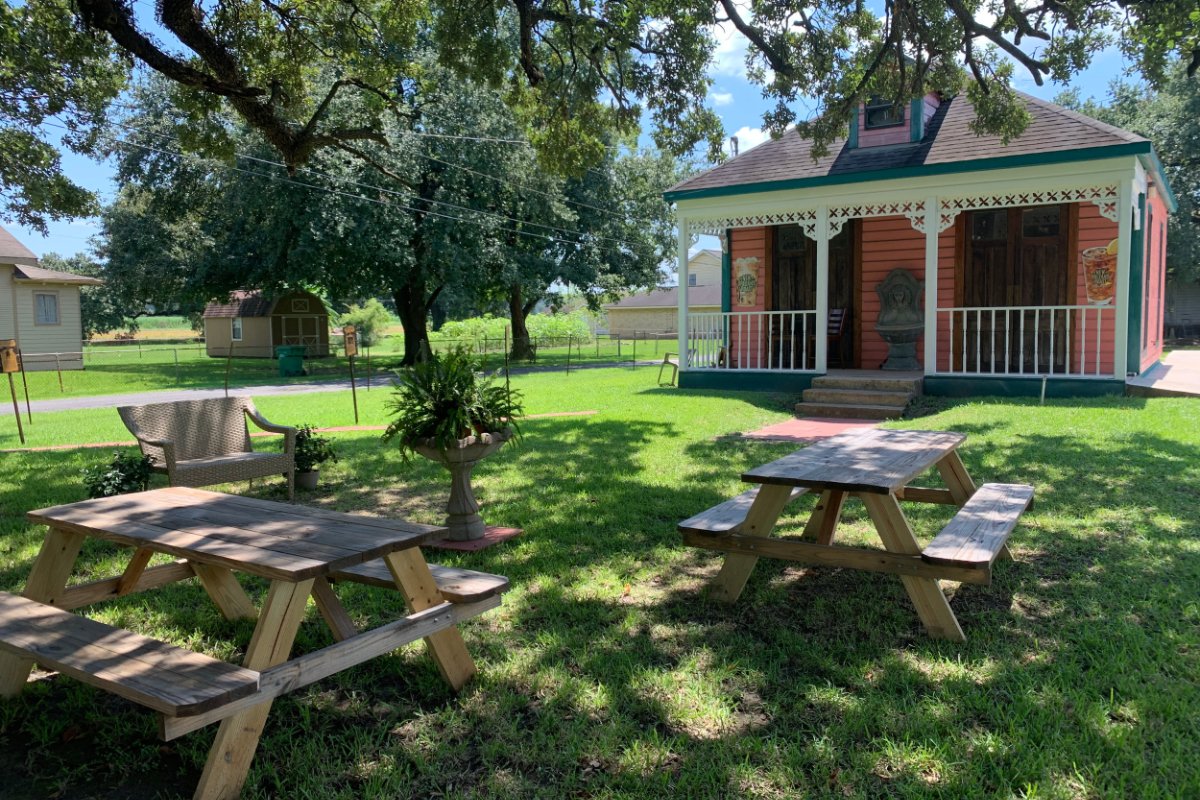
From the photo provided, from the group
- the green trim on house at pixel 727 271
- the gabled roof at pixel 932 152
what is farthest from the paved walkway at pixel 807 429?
the green trim on house at pixel 727 271

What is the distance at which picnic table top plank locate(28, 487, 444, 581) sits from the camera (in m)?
2.77

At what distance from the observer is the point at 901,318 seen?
13.0 meters

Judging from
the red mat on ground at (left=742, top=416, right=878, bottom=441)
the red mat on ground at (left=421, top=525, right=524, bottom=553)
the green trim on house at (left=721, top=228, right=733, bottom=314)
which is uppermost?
the green trim on house at (left=721, top=228, right=733, bottom=314)

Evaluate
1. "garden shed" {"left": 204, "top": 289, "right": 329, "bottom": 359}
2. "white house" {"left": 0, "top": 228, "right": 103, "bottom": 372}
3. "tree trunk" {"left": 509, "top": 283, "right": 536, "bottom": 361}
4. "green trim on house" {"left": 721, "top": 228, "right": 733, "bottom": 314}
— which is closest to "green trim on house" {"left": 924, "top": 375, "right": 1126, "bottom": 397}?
"green trim on house" {"left": 721, "top": 228, "right": 733, "bottom": 314}

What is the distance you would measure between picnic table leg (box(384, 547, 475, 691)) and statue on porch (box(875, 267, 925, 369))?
1091 centimetres

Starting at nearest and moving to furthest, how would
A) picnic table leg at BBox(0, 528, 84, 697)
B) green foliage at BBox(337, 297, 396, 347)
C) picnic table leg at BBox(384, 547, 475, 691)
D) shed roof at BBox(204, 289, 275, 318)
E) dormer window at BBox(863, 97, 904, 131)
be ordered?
picnic table leg at BBox(384, 547, 475, 691) → picnic table leg at BBox(0, 528, 84, 697) → dormer window at BBox(863, 97, 904, 131) → shed roof at BBox(204, 289, 275, 318) → green foliage at BBox(337, 297, 396, 347)

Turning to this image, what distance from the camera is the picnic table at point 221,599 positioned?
247 cm

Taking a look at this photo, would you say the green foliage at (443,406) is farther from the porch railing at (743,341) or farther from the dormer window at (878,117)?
the dormer window at (878,117)

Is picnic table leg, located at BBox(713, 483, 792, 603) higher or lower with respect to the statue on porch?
lower

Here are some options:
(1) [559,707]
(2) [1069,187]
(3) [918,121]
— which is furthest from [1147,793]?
(3) [918,121]

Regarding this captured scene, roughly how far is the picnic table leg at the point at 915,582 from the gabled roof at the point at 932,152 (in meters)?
9.36

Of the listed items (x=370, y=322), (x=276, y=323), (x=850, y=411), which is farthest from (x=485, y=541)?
(x=370, y=322)

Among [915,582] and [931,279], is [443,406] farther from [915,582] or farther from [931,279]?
[931,279]

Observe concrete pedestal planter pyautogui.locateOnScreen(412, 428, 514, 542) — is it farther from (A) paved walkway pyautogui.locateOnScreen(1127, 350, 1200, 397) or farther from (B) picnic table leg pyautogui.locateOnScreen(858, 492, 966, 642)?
(A) paved walkway pyautogui.locateOnScreen(1127, 350, 1200, 397)
